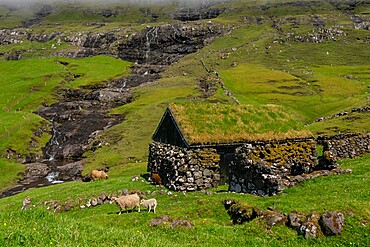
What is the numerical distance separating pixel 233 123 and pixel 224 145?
3584 mm

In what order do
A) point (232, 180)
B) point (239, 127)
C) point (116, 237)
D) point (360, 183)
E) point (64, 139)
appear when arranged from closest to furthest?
point (116, 237), point (360, 183), point (232, 180), point (239, 127), point (64, 139)

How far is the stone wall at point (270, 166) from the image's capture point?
26108mm

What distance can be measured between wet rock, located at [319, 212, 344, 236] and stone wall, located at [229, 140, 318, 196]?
9401 mm

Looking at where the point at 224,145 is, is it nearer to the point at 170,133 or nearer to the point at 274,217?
the point at 170,133

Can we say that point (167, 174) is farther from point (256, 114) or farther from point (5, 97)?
point (5, 97)

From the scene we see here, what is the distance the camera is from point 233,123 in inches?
1508

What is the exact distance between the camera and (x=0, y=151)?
79500 millimetres

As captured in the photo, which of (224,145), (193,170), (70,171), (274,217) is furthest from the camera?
(70,171)

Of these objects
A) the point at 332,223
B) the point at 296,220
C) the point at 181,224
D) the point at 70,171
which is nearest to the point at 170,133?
the point at 181,224

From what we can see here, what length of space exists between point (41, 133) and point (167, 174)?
238ft

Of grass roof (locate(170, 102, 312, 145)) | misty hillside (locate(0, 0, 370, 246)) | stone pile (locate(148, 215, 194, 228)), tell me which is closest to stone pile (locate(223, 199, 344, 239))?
misty hillside (locate(0, 0, 370, 246))

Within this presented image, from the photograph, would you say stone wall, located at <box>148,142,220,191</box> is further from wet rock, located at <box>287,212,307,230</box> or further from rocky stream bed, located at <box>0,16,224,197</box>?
rocky stream bed, located at <box>0,16,224,197</box>

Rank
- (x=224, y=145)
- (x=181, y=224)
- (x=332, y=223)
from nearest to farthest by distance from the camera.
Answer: (x=332, y=223) < (x=181, y=224) < (x=224, y=145)

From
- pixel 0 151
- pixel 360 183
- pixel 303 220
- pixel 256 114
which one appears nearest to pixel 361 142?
pixel 256 114
